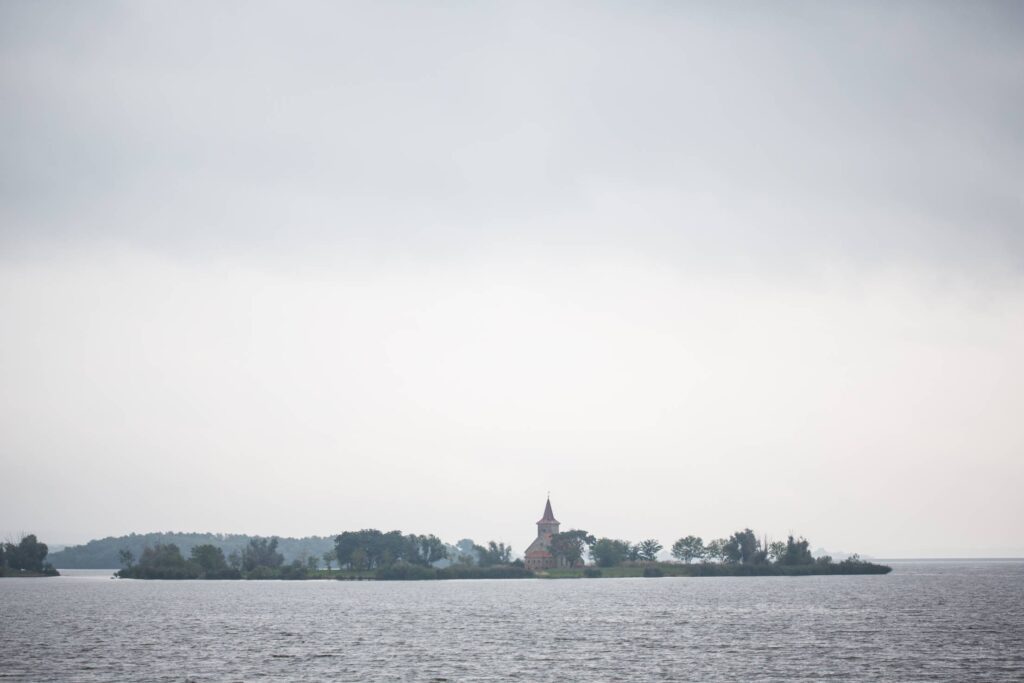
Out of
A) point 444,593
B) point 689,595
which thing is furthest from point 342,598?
point 689,595

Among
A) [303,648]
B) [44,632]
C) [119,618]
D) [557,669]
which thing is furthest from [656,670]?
[119,618]

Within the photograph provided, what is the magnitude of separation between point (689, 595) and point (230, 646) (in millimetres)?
110171

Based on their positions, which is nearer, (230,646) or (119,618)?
(230,646)

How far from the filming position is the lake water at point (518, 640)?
7062 centimetres

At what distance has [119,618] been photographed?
121m

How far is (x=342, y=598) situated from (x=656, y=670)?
365 feet

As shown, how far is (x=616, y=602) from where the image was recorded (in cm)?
15538

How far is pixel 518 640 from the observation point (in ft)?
306

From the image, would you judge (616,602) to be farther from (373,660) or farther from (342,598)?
(373,660)

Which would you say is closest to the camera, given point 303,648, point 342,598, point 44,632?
point 303,648

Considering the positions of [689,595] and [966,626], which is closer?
[966,626]

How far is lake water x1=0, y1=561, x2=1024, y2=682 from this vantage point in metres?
70.6

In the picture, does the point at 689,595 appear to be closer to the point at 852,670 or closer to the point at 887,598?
the point at 887,598

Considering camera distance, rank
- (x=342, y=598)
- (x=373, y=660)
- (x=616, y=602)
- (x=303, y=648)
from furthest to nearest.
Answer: (x=342, y=598)
(x=616, y=602)
(x=303, y=648)
(x=373, y=660)
